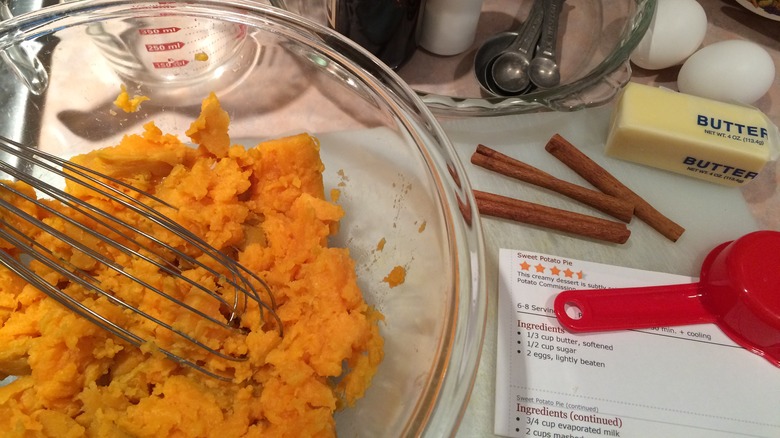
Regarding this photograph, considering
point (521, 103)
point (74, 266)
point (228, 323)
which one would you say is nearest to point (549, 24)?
point (521, 103)

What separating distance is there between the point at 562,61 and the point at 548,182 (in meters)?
0.34

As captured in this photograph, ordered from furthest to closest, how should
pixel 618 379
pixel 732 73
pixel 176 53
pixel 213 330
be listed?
pixel 732 73 → pixel 176 53 → pixel 618 379 → pixel 213 330

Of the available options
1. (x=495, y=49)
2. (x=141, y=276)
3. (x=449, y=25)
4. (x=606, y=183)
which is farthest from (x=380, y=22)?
(x=141, y=276)

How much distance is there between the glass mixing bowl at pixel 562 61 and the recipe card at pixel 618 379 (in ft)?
1.16

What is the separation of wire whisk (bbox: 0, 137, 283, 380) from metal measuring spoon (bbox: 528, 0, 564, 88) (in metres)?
0.78

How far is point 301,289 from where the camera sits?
2.44 feet

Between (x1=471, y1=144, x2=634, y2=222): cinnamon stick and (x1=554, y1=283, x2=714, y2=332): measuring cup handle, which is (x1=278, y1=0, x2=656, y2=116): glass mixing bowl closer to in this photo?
(x1=471, y1=144, x2=634, y2=222): cinnamon stick

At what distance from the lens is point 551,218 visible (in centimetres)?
100

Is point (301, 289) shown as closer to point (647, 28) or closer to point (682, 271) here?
point (682, 271)

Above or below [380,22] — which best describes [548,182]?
below

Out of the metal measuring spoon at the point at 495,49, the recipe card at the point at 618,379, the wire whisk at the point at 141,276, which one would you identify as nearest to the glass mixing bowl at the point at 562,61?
the metal measuring spoon at the point at 495,49

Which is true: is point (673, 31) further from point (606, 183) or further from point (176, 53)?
point (176, 53)

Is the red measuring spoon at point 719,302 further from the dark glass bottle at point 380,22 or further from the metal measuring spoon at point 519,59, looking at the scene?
the dark glass bottle at point 380,22

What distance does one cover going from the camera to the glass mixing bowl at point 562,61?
1.05 metres
